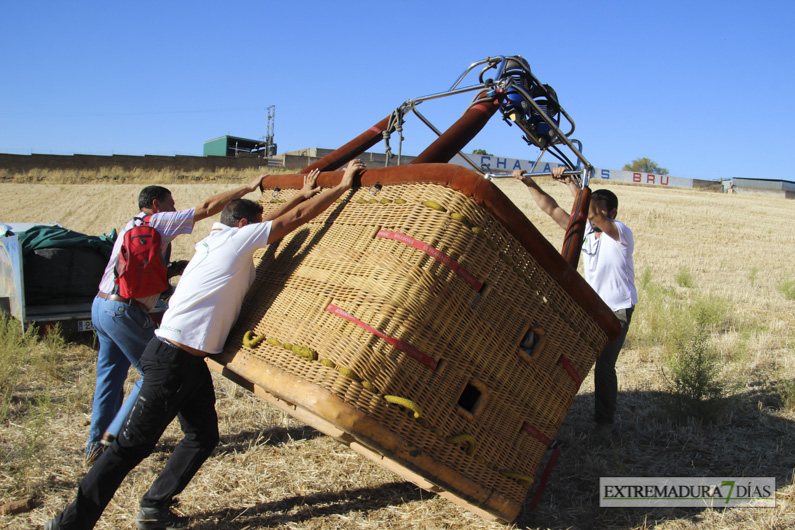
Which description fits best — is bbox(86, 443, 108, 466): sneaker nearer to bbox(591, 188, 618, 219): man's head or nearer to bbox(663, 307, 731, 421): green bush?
bbox(591, 188, 618, 219): man's head

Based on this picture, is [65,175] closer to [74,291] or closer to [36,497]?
[74,291]

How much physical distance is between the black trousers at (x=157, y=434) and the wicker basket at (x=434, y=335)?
0.29 metres

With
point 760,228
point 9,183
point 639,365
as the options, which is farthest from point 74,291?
point 9,183

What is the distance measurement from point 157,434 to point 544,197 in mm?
2809

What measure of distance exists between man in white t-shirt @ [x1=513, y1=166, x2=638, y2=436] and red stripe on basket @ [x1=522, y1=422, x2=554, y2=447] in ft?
5.06

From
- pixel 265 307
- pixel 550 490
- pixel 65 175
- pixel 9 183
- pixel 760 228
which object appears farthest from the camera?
pixel 65 175

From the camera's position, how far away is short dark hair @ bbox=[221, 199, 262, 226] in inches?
138

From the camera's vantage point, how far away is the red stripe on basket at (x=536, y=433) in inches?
116

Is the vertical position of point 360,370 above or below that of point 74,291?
above

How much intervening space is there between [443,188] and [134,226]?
2.20 meters

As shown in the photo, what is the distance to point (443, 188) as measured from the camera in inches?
112

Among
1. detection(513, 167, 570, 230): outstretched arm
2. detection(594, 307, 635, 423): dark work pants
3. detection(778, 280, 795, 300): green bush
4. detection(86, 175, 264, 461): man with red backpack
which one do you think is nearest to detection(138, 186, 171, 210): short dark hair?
detection(86, 175, 264, 461): man with red backpack

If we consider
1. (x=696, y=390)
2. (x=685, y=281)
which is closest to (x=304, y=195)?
(x=696, y=390)

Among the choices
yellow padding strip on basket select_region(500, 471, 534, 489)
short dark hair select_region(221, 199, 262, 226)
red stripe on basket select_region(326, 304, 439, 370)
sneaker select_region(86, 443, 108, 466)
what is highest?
short dark hair select_region(221, 199, 262, 226)
